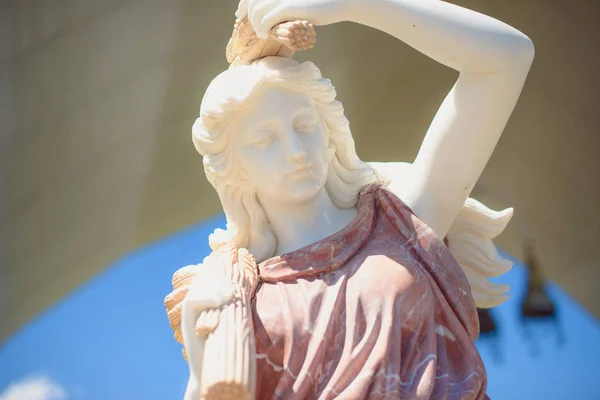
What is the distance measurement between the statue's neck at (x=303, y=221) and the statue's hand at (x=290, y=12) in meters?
0.47

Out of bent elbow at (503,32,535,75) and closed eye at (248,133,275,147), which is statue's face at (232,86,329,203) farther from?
bent elbow at (503,32,535,75)

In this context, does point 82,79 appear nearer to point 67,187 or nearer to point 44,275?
point 67,187

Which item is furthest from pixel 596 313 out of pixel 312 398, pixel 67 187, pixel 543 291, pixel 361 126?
pixel 67 187

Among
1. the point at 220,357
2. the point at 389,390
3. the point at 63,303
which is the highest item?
the point at 63,303

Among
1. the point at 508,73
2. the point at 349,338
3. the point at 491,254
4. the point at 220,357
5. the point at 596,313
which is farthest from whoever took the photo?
the point at 596,313

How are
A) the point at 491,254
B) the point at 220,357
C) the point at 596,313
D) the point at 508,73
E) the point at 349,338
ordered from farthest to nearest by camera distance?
the point at 596,313
the point at 491,254
the point at 508,73
the point at 349,338
the point at 220,357

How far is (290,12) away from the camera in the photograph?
232 centimetres

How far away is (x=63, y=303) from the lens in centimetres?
402

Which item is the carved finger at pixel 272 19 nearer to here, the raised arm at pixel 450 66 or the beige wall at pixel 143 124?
the raised arm at pixel 450 66

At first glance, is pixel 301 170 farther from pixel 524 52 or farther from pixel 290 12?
pixel 524 52

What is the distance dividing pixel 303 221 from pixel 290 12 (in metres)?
0.57

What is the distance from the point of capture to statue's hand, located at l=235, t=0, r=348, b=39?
2.33m

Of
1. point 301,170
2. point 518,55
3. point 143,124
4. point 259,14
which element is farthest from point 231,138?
point 143,124

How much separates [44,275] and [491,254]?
211cm
